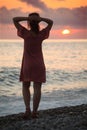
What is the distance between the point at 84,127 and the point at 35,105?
Answer: 1.35 m

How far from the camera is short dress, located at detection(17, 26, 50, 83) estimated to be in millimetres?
8391

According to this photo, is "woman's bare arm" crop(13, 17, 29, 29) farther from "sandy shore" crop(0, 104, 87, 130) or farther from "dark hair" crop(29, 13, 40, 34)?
"sandy shore" crop(0, 104, 87, 130)

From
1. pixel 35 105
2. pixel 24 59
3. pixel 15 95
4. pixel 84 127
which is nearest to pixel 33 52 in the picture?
pixel 24 59

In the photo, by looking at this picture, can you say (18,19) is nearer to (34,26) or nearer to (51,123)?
(34,26)

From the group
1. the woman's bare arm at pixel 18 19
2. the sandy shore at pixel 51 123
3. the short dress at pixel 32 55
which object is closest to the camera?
the sandy shore at pixel 51 123

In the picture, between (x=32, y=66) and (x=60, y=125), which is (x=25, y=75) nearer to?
(x=32, y=66)

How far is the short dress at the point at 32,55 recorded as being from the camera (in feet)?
27.5

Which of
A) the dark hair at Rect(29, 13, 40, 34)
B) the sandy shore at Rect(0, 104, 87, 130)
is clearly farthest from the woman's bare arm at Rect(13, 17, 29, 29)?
the sandy shore at Rect(0, 104, 87, 130)

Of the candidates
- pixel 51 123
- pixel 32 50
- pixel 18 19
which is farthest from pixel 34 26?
pixel 51 123

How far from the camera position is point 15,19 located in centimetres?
834

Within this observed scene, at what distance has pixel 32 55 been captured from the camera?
841 centimetres

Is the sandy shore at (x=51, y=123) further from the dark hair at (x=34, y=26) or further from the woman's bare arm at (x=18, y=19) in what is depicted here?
the woman's bare arm at (x=18, y=19)

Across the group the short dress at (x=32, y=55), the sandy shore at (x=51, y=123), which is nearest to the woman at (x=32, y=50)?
the short dress at (x=32, y=55)

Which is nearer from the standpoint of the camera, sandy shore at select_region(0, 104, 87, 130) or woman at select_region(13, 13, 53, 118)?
sandy shore at select_region(0, 104, 87, 130)
